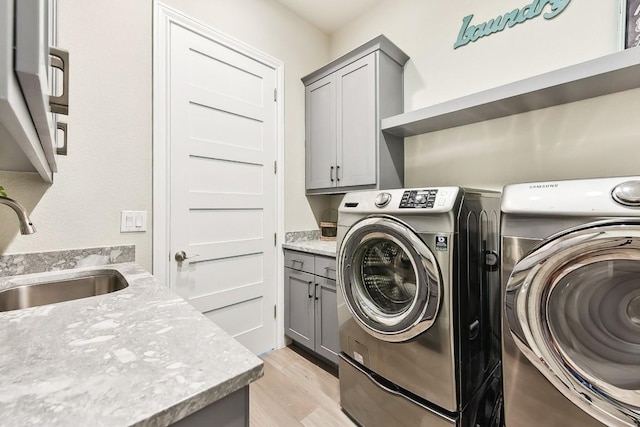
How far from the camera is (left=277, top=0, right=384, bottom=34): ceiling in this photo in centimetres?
240

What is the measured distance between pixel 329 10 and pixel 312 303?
8.20ft

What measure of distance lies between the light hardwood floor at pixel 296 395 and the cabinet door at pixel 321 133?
1426 millimetres

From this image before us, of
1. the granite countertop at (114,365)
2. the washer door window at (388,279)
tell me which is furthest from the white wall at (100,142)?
the washer door window at (388,279)

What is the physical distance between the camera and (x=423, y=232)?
1.26 meters

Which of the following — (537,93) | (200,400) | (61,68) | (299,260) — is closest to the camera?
(200,400)

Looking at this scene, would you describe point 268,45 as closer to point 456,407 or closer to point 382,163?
point 382,163

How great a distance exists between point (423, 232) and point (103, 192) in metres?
1.73

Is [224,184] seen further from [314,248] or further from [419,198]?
[419,198]

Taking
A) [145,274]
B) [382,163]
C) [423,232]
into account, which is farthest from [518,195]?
[145,274]

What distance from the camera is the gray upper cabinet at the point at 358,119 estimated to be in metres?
2.04

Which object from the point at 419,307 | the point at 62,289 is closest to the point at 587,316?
the point at 419,307

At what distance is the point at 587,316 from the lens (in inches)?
37.9

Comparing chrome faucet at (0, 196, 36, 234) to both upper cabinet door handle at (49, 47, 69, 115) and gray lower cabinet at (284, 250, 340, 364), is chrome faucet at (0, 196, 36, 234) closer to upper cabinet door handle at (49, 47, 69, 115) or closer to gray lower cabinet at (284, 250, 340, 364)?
upper cabinet door handle at (49, 47, 69, 115)

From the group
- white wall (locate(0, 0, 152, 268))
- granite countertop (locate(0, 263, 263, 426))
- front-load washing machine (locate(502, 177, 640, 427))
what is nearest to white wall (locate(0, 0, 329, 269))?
white wall (locate(0, 0, 152, 268))
